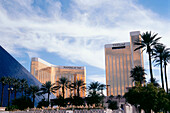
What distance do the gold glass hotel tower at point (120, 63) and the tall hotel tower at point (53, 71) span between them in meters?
18.9

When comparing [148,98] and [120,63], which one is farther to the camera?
[120,63]

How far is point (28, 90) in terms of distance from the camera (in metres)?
60.1

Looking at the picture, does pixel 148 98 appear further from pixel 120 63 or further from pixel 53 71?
pixel 53 71

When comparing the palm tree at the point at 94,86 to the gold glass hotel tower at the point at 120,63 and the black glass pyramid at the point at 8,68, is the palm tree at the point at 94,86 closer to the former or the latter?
the black glass pyramid at the point at 8,68

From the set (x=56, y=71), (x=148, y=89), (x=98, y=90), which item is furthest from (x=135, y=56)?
(x=148, y=89)

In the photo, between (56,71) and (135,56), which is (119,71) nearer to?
(135,56)

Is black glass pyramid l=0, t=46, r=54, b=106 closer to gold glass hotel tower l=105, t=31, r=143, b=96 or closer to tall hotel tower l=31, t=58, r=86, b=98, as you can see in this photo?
tall hotel tower l=31, t=58, r=86, b=98

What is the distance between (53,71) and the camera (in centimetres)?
13175

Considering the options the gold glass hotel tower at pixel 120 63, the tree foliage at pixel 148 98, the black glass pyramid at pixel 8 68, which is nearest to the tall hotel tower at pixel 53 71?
the gold glass hotel tower at pixel 120 63

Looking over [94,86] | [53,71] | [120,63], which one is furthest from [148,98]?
[53,71]

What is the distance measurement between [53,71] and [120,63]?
43.5 metres

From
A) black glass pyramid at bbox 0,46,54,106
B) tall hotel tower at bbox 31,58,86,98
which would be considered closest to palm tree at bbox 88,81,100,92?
black glass pyramid at bbox 0,46,54,106

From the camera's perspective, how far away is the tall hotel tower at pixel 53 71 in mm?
117625

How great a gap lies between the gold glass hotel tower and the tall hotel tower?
18.9 meters
